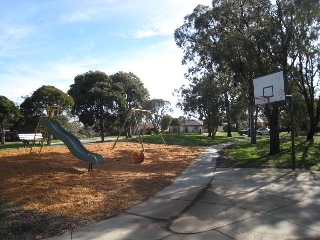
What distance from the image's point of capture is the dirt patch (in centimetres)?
496

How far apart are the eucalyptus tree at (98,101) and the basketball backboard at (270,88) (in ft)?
73.3

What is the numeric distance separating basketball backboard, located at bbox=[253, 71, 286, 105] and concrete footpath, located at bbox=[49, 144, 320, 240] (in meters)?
4.15

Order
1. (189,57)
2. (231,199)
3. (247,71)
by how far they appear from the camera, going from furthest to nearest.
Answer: (189,57) → (247,71) → (231,199)

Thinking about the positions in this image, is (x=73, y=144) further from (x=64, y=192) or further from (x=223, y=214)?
(x=223, y=214)

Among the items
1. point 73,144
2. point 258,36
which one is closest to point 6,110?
point 73,144

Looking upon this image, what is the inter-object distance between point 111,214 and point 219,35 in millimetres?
14166

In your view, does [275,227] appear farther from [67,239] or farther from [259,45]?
[259,45]

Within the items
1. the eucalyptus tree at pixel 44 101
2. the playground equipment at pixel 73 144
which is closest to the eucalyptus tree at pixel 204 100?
the eucalyptus tree at pixel 44 101

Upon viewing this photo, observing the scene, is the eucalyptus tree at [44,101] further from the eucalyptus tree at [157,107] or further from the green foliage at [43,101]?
the eucalyptus tree at [157,107]

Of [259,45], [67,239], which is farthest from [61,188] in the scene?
[259,45]

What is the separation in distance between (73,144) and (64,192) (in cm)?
485

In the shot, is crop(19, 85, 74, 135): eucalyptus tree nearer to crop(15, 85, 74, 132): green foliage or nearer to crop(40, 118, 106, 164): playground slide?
crop(15, 85, 74, 132): green foliage

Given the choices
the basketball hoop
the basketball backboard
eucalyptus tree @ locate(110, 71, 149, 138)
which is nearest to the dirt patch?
the basketball hoop

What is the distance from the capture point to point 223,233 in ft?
14.5
